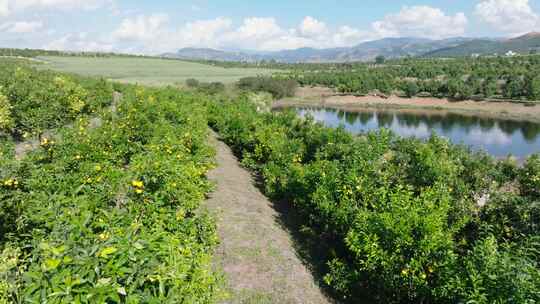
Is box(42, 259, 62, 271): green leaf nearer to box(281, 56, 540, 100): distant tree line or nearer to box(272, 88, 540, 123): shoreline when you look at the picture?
box(272, 88, 540, 123): shoreline

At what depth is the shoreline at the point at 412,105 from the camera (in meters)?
69.5

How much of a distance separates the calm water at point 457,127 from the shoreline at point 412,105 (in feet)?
10.6

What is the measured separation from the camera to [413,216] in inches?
324

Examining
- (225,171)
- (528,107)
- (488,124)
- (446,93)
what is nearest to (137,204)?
(225,171)

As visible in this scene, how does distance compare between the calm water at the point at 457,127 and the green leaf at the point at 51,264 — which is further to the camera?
the calm water at the point at 457,127

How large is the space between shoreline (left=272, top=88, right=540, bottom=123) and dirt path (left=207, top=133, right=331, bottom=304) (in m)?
70.1

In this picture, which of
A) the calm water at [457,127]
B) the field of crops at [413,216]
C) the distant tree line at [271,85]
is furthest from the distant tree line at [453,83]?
the field of crops at [413,216]

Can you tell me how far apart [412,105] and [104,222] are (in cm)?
8663

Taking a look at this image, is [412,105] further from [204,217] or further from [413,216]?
[204,217]

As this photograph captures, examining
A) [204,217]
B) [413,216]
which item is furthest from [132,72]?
[413,216]

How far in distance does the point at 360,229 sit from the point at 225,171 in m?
11.3

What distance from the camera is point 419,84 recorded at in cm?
9019

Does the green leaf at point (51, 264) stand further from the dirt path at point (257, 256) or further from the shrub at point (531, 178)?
the shrub at point (531, 178)

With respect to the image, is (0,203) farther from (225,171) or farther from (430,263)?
(225,171)
